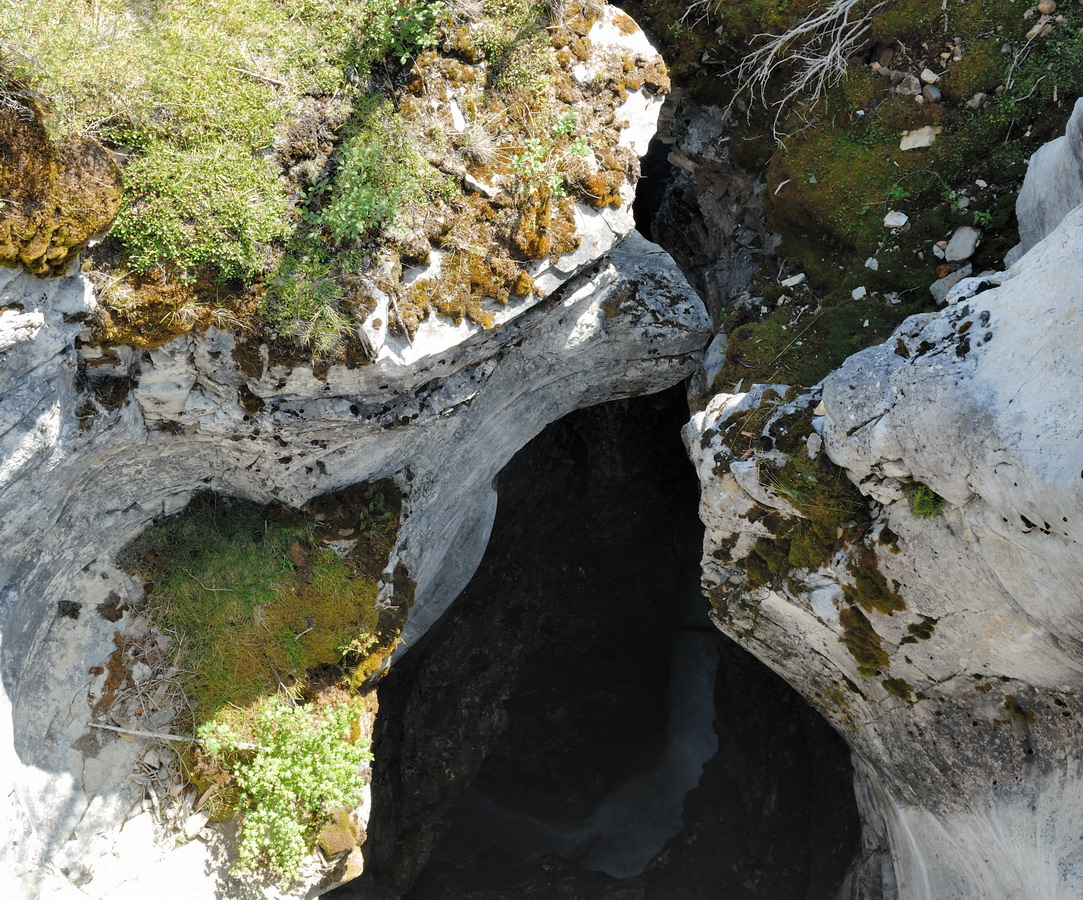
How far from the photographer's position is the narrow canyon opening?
411 inches

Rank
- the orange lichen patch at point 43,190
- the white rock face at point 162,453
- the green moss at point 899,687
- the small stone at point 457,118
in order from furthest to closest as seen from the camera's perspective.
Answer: the green moss at point 899,687 → the small stone at point 457,118 → the white rock face at point 162,453 → the orange lichen patch at point 43,190

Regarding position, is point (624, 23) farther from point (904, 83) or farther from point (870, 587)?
point (870, 587)

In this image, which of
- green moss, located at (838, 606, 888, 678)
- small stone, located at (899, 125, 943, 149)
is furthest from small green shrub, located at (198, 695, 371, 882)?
small stone, located at (899, 125, 943, 149)

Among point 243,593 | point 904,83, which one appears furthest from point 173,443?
point 904,83

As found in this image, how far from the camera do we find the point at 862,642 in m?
6.56

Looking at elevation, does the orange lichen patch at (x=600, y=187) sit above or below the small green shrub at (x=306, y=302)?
above

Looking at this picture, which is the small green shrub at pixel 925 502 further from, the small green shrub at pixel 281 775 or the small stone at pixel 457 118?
the small green shrub at pixel 281 775

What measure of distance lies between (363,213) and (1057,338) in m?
4.34

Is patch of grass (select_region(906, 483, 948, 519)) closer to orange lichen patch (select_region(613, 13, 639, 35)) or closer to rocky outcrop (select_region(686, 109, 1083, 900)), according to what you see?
rocky outcrop (select_region(686, 109, 1083, 900))

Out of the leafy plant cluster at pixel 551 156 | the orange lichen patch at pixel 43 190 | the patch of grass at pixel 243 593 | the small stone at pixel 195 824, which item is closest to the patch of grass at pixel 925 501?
the leafy plant cluster at pixel 551 156

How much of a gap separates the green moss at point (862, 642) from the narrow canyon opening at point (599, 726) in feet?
12.5

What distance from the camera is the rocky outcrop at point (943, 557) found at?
15.0 ft

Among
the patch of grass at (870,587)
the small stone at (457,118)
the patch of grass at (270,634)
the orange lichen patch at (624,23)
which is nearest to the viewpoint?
the small stone at (457,118)

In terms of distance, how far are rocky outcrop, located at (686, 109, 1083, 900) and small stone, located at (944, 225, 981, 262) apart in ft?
1.82
